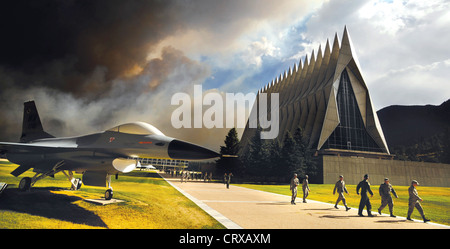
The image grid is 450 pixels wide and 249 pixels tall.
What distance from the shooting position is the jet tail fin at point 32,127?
11159mm

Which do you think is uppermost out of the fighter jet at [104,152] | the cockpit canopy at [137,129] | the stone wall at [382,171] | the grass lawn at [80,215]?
the cockpit canopy at [137,129]

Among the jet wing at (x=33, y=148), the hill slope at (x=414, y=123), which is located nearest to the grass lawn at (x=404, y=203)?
the jet wing at (x=33, y=148)

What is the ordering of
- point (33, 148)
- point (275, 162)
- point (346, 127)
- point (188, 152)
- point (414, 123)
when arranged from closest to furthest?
point (188, 152), point (33, 148), point (275, 162), point (346, 127), point (414, 123)

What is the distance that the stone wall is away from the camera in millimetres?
41031

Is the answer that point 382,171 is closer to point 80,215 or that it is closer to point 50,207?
point 80,215

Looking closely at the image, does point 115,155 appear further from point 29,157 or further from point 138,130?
point 29,157

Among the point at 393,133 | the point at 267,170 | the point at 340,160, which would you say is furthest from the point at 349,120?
the point at 393,133

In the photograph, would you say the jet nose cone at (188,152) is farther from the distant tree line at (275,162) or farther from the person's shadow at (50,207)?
the distant tree line at (275,162)

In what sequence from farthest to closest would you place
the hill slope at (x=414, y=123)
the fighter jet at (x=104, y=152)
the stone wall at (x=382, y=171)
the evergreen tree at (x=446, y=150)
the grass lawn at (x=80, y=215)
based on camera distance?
the hill slope at (x=414, y=123), the evergreen tree at (x=446, y=150), the stone wall at (x=382, y=171), the fighter jet at (x=104, y=152), the grass lawn at (x=80, y=215)

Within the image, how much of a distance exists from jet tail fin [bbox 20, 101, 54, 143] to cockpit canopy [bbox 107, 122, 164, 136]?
6.72 m

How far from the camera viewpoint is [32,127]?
1152 cm

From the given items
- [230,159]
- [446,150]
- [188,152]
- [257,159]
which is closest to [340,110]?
[257,159]

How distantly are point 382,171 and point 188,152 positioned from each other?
49.6m
